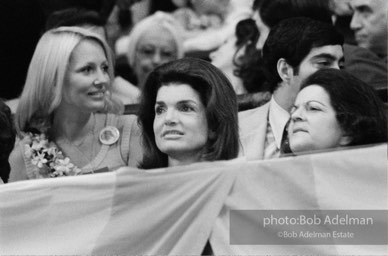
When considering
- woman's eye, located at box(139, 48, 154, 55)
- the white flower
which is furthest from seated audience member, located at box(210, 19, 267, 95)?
the white flower

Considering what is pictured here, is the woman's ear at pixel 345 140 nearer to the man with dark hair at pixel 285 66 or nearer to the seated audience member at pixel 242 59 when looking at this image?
the man with dark hair at pixel 285 66

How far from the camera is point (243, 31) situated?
475cm

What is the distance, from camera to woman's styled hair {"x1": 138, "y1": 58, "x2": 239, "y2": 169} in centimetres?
343

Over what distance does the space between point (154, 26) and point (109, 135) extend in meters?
1.01

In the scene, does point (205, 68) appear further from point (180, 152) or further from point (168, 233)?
point (168, 233)

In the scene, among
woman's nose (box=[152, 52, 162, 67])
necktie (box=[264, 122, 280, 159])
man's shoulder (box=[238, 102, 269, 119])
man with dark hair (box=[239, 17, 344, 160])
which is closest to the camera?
necktie (box=[264, 122, 280, 159])

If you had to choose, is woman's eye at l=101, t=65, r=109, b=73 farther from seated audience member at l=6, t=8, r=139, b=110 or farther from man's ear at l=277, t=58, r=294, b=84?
man's ear at l=277, t=58, r=294, b=84

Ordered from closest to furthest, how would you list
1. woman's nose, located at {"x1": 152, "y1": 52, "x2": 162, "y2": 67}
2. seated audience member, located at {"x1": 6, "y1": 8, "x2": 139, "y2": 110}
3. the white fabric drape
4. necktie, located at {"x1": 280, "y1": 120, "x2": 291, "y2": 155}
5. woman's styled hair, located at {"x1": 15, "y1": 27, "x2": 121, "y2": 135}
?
1. the white fabric drape
2. necktie, located at {"x1": 280, "y1": 120, "x2": 291, "y2": 155}
3. woman's styled hair, located at {"x1": 15, "y1": 27, "x2": 121, "y2": 135}
4. seated audience member, located at {"x1": 6, "y1": 8, "x2": 139, "y2": 110}
5. woman's nose, located at {"x1": 152, "y1": 52, "x2": 162, "y2": 67}

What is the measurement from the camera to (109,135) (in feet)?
13.8

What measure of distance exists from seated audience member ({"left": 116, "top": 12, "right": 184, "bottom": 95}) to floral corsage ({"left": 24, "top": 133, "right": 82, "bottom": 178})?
858 mm

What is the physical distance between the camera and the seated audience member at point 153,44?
16.2 feet

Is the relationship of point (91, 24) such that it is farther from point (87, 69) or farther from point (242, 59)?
point (242, 59)

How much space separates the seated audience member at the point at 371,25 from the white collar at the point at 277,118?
1.86 feet

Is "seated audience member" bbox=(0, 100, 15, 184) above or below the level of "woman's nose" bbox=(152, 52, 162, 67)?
below
